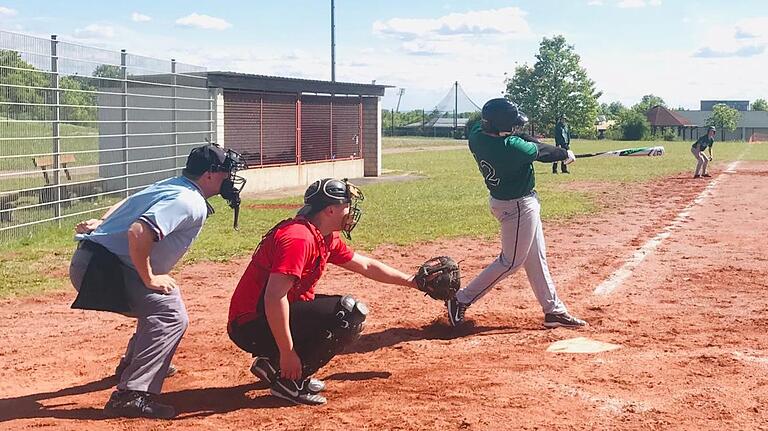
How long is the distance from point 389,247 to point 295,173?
12.5m

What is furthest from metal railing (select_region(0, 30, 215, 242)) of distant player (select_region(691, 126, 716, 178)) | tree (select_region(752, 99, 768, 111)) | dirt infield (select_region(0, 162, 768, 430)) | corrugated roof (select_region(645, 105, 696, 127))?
tree (select_region(752, 99, 768, 111))

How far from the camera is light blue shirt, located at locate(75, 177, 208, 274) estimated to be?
4777 millimetres

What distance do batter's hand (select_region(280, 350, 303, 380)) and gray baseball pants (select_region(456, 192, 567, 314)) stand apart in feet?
8.06

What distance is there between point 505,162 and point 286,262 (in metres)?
2.61

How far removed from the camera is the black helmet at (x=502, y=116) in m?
6.64

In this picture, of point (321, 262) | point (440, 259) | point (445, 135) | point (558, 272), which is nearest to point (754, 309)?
point (558, 272)

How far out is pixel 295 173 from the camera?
957 inches

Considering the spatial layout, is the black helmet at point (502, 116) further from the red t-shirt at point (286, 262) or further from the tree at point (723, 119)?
the tree at point (723, 119)

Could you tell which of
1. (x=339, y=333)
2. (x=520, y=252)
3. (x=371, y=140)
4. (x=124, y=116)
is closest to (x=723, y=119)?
(x=371, y=140)

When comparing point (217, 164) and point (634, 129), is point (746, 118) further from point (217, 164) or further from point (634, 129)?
point (217, 164)

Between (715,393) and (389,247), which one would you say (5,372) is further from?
(389,247)

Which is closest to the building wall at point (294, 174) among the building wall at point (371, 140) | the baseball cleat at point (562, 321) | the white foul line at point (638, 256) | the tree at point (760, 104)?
the building wall at point (371, 140)

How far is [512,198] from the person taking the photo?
6.86 metres

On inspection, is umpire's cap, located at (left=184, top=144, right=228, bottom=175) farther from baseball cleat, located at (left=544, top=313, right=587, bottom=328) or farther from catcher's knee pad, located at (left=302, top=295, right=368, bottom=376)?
baseball cleat, located at (left=544, top=313, right=587, bottom=328)
